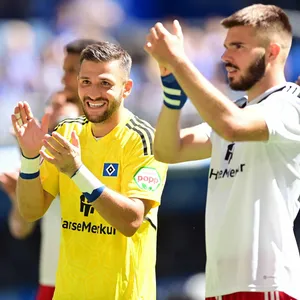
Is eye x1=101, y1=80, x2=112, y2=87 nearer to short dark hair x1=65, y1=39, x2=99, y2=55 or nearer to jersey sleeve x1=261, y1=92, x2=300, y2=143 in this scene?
jersey sleeve x1=261, y1=92, x2=300, y2=143

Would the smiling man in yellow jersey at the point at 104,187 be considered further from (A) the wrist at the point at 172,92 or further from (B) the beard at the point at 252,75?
(B) the beard at the point at 252,75

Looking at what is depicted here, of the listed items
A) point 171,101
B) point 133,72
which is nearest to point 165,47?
point 171,101

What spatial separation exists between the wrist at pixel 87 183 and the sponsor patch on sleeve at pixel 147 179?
0.84ft

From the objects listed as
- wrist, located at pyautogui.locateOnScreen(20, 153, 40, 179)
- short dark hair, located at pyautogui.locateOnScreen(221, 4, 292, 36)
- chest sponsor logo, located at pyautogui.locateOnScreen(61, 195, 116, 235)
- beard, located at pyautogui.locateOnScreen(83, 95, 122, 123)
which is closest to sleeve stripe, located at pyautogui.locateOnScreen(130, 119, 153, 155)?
beard, located at pyautogui.locateOnScreen(83, 95, 122, 123)

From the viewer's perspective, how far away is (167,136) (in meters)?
3.90

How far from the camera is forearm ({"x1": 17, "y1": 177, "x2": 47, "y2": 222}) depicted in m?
4.45

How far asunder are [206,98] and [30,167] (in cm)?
129

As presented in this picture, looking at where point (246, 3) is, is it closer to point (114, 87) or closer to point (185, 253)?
point (185, 253)

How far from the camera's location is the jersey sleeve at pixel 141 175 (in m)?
4.30

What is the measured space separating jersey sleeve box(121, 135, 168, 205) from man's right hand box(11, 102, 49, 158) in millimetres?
439

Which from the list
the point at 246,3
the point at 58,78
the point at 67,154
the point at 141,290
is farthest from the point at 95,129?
the point at 246,3

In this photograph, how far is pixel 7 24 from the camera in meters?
7.81

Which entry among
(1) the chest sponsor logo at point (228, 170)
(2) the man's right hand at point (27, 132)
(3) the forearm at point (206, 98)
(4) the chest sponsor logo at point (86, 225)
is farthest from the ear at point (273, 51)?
(2) the man's right hand at point (27, 132)

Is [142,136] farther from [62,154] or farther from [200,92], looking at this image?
[200,92]
